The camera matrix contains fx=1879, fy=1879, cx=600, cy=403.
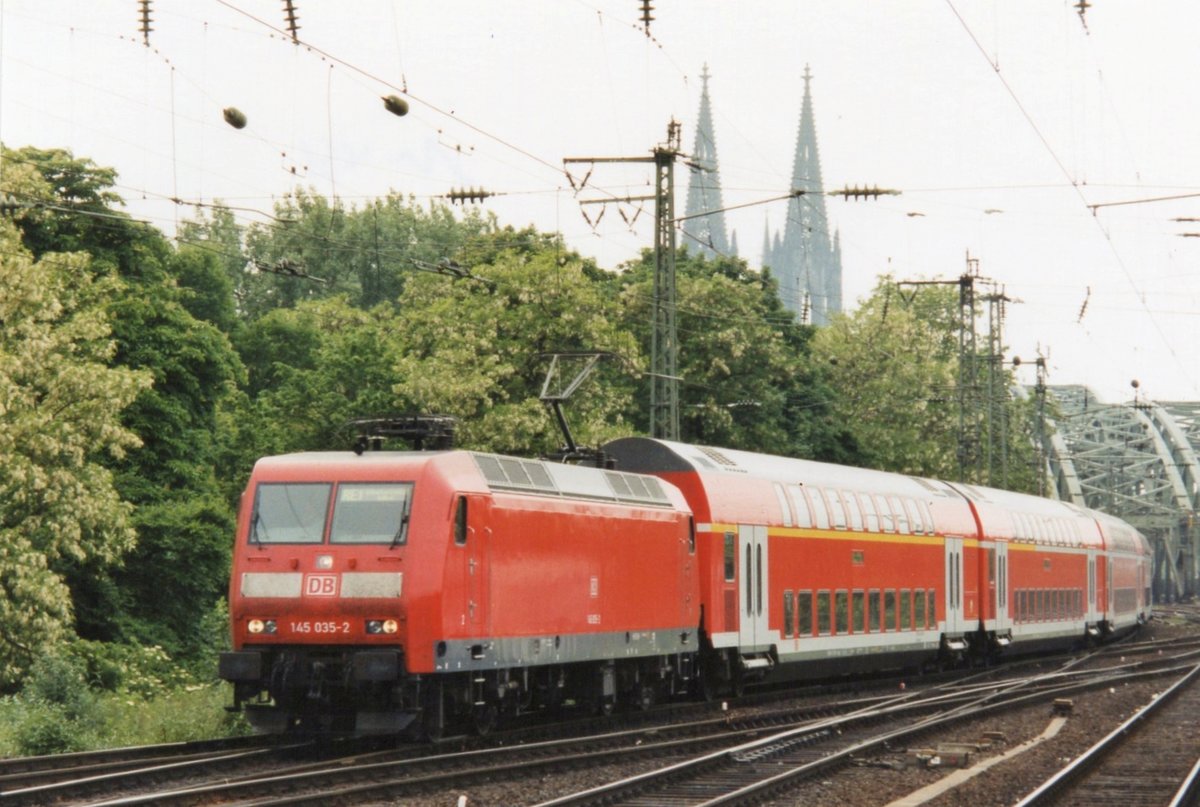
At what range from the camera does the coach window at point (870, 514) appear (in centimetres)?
3434

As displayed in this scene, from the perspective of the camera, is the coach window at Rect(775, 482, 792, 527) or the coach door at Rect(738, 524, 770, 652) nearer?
the coach door at Rect(738, 524, 770, 652)

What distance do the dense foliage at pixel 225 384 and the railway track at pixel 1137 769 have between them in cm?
961

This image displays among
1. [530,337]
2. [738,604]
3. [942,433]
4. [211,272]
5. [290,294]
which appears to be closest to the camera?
[738,604]

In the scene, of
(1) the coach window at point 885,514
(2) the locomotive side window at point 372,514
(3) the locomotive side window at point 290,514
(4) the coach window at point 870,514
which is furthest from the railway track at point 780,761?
(1) the coach window at point 885,514

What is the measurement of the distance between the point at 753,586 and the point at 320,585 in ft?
35.0

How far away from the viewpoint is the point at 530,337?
58344mm

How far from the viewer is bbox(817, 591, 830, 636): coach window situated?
31.7m

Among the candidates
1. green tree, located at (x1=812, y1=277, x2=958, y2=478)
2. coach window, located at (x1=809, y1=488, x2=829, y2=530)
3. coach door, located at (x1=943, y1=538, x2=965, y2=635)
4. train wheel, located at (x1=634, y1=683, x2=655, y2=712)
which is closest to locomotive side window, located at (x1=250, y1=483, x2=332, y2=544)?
train wheel, located at (x1=634, y1=683, x2=655, y2=712)

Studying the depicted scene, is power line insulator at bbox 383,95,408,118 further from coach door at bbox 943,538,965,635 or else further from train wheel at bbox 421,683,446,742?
coach door at bbox 943,538,965,635

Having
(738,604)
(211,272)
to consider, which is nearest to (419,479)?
(738,604)

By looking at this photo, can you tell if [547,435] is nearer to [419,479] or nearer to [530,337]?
[530,337]

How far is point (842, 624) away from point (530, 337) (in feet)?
88.2

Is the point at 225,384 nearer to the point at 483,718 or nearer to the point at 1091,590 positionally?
the point at 1091,590

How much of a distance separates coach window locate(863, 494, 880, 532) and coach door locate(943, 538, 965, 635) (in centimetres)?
447
